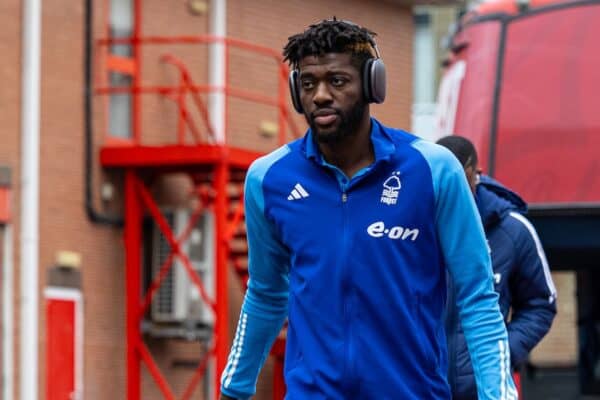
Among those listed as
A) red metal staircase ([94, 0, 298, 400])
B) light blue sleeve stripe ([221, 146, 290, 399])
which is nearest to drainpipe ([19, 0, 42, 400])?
red metal staircase ([94, 0, 298, 400])

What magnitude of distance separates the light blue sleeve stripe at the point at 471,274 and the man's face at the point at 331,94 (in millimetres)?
298

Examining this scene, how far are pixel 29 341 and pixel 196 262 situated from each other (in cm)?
339

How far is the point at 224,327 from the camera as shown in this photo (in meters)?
23.1

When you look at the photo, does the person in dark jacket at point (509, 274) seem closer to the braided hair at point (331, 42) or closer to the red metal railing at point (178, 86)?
the braided hair at point (331, 42)

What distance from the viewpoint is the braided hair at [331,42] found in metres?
6.16

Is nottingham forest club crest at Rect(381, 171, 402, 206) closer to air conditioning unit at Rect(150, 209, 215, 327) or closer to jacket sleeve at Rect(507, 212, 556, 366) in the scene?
jacket sleeve at Rect(507, 212, 556, 366)

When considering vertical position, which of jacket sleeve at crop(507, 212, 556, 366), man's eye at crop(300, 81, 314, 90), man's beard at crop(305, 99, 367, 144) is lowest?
jacket sleeve at crop(507, 212, 556, 366)

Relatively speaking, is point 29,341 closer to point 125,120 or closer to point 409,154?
point 125,120

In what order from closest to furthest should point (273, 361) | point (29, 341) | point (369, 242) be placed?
point (369, 242)
point (29, 341)
point (273, 361)

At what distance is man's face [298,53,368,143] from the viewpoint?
613cm

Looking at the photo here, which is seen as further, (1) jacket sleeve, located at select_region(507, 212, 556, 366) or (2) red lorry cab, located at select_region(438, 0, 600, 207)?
(2) red lorry cab, located at select_region(438, 0, 600, 207)

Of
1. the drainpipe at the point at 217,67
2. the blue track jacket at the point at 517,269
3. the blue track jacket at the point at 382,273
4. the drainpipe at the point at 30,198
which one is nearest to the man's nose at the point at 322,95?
the blue track jacket at the point at 382,273

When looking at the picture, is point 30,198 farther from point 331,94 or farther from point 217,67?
point 331,94

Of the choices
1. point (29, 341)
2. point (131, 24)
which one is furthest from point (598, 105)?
point (131, 24)
